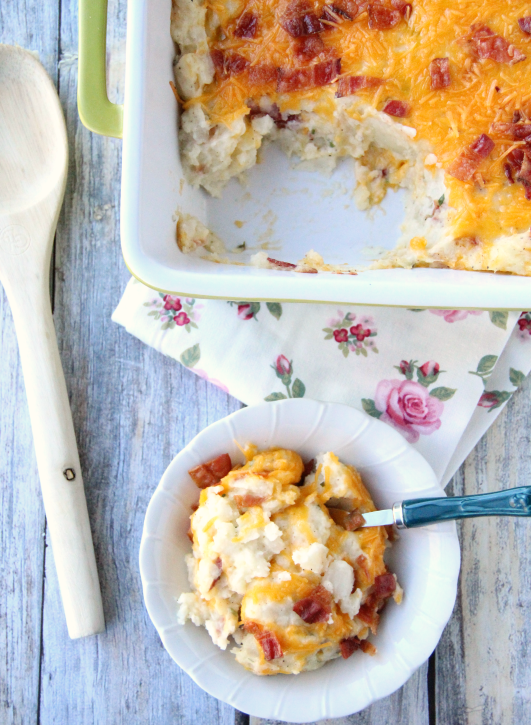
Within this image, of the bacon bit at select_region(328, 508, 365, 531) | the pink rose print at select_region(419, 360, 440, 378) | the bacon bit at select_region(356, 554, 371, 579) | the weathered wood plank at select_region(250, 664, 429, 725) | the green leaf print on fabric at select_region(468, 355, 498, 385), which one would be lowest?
the weathered wood plank at select_region(250, 664, 429, 725)

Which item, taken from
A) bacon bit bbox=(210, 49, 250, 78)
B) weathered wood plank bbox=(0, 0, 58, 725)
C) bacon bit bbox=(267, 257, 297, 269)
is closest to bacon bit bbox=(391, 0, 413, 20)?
bacon bit bbox=(210, 49, 250, 78)

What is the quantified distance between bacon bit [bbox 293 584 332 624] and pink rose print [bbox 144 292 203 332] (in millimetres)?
712

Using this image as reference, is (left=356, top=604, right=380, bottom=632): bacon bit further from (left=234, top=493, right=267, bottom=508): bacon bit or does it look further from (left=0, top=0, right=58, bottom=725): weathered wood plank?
(left=0, top=0, right=58, bottom=725): weathered wood plank

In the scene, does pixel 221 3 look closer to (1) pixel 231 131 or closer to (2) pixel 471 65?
(1) pixel 231 131

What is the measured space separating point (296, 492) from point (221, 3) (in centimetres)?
112

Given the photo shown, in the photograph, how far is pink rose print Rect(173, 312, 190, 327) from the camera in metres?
1.49

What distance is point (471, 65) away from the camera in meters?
1.26

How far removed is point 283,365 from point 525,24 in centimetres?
92

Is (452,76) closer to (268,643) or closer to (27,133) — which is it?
(27,133)

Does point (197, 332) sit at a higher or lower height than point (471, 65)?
lower

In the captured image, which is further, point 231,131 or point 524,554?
point 524,554

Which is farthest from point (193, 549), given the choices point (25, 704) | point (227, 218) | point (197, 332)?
point (227, 218)

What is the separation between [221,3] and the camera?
4.35 ft

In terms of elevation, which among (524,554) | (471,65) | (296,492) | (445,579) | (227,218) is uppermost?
(471,65)
